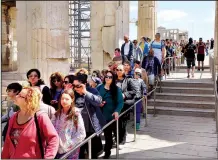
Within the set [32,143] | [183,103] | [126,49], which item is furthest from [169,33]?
[32,143]

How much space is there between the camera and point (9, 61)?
19.4m

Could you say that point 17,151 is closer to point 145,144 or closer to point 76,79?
Result: point 76,79

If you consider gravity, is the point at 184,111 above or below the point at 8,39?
below

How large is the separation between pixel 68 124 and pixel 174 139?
3752 millimetres

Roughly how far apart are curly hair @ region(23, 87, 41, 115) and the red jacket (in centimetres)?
8

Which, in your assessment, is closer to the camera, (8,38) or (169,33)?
(8,38)

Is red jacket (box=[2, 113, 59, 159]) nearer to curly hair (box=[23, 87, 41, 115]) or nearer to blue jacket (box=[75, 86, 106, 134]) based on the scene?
curly hair (box=[23, 87, 41, 115])

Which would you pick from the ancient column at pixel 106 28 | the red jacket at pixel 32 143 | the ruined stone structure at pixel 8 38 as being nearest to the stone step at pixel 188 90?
the ancient column at pixel 106 28

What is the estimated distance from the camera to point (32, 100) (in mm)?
3537

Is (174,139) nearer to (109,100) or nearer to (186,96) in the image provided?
(109,100)

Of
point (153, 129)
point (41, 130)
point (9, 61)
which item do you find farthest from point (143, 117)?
point (9, 61)

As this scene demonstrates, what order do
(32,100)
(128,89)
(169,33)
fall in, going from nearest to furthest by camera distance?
(32,100)
(128,89)
(169,33)

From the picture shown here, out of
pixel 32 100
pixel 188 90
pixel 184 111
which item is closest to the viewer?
pixel 32 100

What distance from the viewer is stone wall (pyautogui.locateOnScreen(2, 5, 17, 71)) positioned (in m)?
18.7
